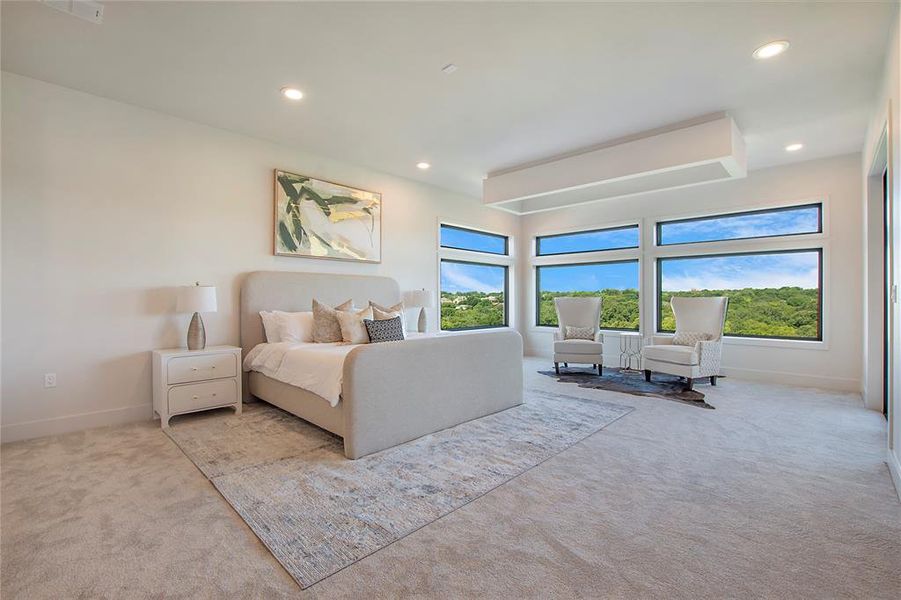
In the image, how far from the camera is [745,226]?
18.2ft

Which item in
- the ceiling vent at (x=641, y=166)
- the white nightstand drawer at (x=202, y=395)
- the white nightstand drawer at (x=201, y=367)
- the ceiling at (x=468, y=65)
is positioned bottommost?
the white nightstand drawer at (x=202, y=395)

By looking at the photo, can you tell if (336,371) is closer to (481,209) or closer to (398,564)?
(398,564)

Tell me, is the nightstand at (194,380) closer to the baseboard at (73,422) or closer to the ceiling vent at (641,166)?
the baseboard at (73,422)

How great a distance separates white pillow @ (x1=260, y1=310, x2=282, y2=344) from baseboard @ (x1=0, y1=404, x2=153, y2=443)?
3.79 ft

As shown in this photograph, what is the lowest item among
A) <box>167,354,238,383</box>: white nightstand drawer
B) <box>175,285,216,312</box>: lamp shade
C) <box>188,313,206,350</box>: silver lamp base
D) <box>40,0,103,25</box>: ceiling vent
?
<box>167,354,238,383</box>: white nightstand drawer

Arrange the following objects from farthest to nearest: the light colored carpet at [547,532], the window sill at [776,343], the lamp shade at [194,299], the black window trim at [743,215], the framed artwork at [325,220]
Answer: the black window trim at [743,215] < the window sill at [776,343] < the framed artwork at [325,220] < the lamp shade at [194,299] < the light colored carpet at [547,532]

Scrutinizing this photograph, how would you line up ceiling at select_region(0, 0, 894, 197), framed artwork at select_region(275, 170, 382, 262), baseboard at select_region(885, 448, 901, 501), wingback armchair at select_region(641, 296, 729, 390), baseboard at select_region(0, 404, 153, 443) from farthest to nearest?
wingback armchair at select_region(641, 296, 729, 390)
framed artwork at select_region(275, 170, 382, 262)
baseboard at select_region(0, 404, 153, 443)
ceiling at select_region(0, 0, 894, 197)
baseboard at select_region(885, 448, 901, 501)

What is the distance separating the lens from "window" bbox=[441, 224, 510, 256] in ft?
21.8

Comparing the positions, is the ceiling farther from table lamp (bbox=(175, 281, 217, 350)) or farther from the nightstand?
the nightstand

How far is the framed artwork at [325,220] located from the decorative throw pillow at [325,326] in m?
0.93

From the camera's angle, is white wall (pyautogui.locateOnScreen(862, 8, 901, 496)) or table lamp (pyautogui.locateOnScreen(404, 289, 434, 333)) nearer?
white wall (pyautogui.locateOnScreen(862, 8, 901, 496))

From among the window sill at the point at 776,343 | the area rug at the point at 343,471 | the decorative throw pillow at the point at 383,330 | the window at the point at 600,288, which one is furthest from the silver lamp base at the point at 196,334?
the window sill at the point at 776,343

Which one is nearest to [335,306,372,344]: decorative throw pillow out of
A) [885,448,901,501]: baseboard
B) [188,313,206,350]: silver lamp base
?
Result: [188,313,206,350]: silver lamp base

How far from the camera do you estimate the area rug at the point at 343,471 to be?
184 cm
